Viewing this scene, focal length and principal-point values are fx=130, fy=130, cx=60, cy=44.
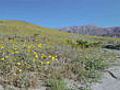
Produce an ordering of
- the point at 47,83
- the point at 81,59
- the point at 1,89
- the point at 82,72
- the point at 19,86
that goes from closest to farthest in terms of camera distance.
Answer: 1. the point at 1,89
2. the point at 19,86
3. the point at 47,83
4. the point at 82,72
5. the point at 81,59

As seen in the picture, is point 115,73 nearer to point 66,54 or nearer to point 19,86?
point 66,54

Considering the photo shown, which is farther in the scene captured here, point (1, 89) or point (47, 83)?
point (47, 83)

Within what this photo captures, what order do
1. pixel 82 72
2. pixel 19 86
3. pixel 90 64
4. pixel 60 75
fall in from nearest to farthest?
pixel 19 86, pixel 60 75, pixel 82 72, pixel 90 64

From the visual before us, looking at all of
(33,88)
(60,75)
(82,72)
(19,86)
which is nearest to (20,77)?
(19,86)

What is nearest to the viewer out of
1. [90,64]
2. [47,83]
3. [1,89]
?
[1,89]

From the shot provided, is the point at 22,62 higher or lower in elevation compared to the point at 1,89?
higher

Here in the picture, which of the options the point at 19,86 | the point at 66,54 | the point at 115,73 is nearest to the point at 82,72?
the point at 115,73

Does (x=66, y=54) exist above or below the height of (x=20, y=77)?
above

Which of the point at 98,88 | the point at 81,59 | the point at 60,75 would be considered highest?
the point at 81,59

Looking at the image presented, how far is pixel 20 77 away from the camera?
8.79ft

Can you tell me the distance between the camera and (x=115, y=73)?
3.46 m

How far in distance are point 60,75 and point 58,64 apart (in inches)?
17.9

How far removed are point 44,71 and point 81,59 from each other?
1440 millimetres

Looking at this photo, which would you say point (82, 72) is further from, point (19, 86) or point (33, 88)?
point (19, 86)
